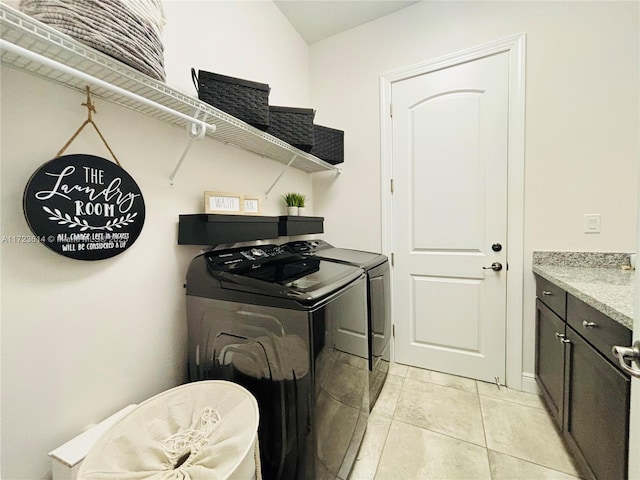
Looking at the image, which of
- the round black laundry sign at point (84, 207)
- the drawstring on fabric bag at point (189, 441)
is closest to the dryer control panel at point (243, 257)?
the round black laundry sign at point (84, 207)

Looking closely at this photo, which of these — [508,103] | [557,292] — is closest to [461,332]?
[557,292]

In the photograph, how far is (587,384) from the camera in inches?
44.1

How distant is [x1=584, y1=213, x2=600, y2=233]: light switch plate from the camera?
5.64ft

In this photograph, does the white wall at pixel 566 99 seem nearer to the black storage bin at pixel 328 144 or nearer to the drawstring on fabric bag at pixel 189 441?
the black storage bin at pixel 328 144

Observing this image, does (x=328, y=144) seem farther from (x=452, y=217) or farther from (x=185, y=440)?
(x=185, y=440)

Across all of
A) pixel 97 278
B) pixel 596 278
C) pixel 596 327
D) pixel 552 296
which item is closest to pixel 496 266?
pixel 552 296

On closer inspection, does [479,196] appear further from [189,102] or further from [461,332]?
[189,102]

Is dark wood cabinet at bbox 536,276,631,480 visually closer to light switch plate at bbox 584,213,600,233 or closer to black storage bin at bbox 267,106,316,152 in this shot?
light switch plate at bbox 584,213,600,233

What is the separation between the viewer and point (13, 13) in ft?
2.06

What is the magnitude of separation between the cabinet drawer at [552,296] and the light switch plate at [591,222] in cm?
43

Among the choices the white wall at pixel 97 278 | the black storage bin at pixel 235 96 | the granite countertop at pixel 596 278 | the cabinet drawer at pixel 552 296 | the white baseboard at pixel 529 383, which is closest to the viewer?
the white wall at pixel 97 278

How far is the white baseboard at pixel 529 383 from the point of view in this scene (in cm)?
188

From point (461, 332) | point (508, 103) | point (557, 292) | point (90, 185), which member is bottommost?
point (461, 332)

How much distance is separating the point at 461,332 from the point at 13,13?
8.94 feet
